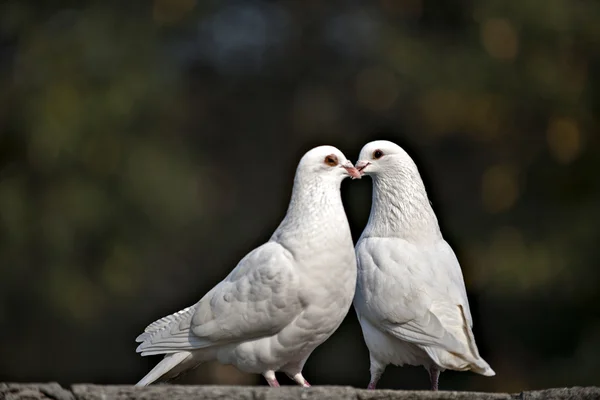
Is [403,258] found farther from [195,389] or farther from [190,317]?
[195,389]

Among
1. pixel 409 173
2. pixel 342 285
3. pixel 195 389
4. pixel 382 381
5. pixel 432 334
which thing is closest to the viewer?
pixel 195 389

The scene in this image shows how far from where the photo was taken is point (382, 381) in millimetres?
11484

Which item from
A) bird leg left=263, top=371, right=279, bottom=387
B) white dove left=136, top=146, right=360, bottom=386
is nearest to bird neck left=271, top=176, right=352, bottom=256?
white dove left=136, top=146, right=360, bottom=386

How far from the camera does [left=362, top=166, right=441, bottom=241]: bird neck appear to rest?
16.8 feet

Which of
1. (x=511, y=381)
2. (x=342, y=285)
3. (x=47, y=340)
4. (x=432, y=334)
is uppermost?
(x=342, y=285)

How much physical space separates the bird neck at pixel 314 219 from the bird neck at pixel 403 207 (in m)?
0.64

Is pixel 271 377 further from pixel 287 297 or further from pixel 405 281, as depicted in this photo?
pixel 405 281

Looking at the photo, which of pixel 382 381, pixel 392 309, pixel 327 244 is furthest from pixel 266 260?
pixel 382 381

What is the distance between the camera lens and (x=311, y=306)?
14.2 feet

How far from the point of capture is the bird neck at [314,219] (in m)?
4.39

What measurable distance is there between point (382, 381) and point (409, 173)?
6.61m

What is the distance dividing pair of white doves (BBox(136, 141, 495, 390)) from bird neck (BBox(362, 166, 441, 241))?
17cm

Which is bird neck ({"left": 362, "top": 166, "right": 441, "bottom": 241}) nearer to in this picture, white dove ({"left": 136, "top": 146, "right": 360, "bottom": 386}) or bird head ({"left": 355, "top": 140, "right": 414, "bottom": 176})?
bird head ({"left": 355, "top": 140, "right": 414, "bottom": 176})

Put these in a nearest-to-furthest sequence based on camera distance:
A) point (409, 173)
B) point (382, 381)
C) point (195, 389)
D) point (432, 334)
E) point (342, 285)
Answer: point (195, 389) → point (342, 285) → point (432, 334) → point (409, 173) → point (382, 381)
